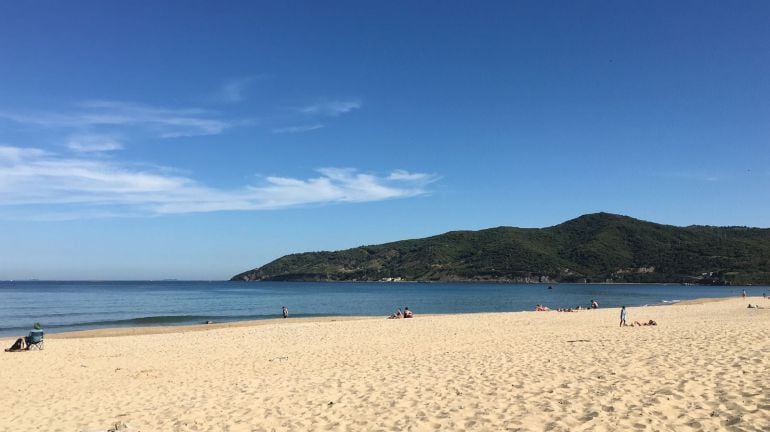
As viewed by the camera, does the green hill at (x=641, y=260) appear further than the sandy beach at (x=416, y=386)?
Yes

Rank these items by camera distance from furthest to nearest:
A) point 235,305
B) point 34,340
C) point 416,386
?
1. point 235,305
2. point 34,340
3. point 416,386

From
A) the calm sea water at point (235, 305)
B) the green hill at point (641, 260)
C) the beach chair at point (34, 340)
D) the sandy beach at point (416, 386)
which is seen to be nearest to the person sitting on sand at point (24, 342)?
the beach chair at point (34, 340)

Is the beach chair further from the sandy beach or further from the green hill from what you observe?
the green hill

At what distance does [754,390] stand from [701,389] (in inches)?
29.1

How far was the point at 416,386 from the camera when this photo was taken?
10.6 m

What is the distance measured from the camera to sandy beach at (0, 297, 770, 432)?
784cm

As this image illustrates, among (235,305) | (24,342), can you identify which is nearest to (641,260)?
(235,305)

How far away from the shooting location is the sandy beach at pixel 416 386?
25.7ft

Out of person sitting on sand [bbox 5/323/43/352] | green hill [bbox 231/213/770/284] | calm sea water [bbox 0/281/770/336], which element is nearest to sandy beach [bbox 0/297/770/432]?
person sitting on sand [bbox 5/323/43/352]

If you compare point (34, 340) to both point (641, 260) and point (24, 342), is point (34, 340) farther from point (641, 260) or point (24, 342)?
point (641, 260)

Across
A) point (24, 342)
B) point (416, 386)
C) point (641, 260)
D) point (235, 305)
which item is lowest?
point (235, 305)

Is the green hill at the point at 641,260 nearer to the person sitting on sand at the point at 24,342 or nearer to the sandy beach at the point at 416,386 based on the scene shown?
the sandy beach at the point at 416,386

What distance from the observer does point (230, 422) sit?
8.74 metres

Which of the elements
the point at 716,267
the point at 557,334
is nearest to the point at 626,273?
the point at 716,267
